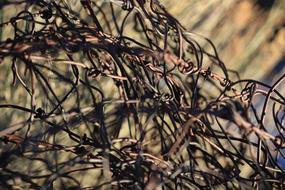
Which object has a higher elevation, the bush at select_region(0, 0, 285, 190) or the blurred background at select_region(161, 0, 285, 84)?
the blurred background at select_region(161, 0, 285, 84)

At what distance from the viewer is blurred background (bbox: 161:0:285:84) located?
1763 mm

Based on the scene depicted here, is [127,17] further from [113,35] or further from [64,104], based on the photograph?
[64,104]

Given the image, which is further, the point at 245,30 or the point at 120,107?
the point at 245,30

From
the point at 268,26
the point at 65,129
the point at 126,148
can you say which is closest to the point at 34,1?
the point at 65,129

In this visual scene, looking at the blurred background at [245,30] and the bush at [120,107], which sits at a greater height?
the blurred background at [245,30]

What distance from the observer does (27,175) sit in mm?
1549

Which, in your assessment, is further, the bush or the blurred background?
the blurred background

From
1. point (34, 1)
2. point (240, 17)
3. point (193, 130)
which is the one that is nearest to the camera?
point (34, 1)

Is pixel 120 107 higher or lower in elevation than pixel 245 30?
lower

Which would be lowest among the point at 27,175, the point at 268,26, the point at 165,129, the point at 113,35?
the point at 27,175

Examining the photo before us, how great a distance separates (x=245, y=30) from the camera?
1790 mm

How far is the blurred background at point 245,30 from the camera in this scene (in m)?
1.76

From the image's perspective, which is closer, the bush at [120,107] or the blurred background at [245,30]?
the bush at [120,107]

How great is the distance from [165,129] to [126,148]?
174 millimetres
